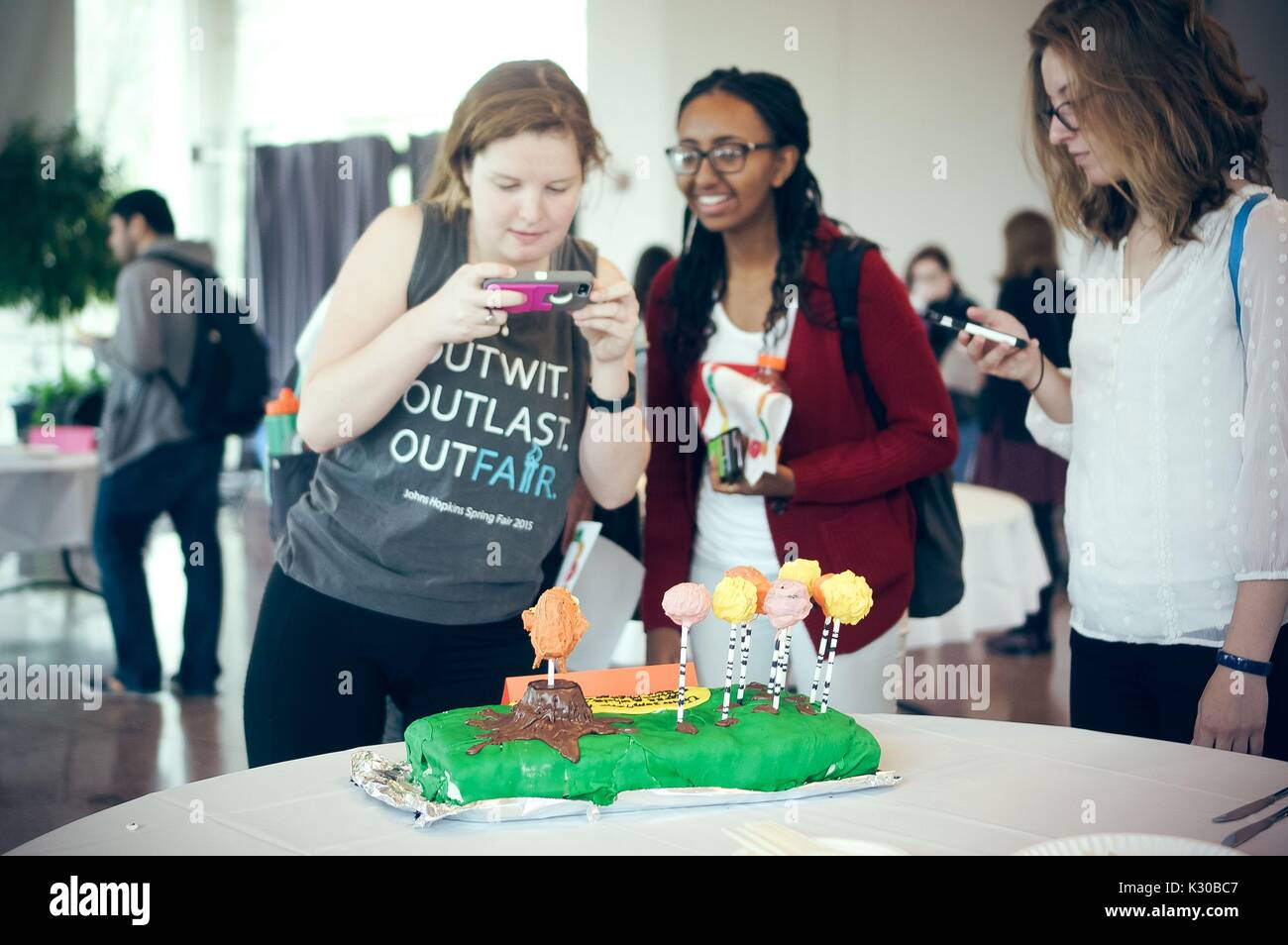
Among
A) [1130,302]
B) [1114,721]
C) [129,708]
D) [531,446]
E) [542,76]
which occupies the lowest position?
[129,708]

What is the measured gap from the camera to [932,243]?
7852mm

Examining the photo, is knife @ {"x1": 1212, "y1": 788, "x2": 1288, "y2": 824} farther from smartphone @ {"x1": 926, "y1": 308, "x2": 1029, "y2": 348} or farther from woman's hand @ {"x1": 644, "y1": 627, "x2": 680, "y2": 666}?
woman's hand @ {"x1": 644, "y1": 627, "x2": 680, "y2": 666}

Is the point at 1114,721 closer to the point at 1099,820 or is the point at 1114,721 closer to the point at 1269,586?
the point at 1269,586

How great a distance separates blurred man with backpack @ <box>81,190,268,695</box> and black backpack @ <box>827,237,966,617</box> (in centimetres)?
295

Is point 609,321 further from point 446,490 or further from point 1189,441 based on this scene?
point 1189,441

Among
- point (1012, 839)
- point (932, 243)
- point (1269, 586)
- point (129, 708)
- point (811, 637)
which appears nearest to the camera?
point (1012, 839)

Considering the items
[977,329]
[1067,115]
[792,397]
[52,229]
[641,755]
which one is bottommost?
[641,755]

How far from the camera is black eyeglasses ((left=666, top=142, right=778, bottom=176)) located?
2.05m

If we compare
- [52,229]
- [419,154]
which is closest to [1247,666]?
[52,229]

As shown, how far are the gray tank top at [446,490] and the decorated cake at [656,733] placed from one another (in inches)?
14.6

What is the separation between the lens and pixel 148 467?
→ 4.29 meters

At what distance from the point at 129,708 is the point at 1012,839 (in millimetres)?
3875

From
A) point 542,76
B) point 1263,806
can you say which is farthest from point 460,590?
point 1263,806

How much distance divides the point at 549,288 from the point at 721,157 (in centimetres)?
59
